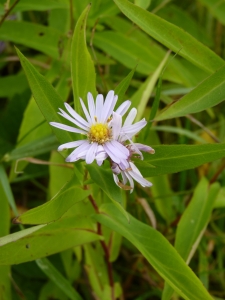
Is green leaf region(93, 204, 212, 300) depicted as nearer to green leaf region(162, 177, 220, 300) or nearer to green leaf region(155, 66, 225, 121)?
green leaf region(162, 177, 220, 300)

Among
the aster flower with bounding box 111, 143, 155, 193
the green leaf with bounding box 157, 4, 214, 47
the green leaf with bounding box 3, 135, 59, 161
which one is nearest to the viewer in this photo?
the aster flower with bounding box 111, 143, 155, 193

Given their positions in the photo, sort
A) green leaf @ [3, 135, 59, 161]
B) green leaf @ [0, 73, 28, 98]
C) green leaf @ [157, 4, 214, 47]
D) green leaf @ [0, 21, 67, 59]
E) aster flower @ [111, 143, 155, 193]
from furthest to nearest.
Result: green leaf @ [157, 4, 214, 47] → green leaf @ [0, 73, 28, 98] → green leaf @ [0, 21, 67, 59] → green leaf @ [3, 135, 59, 161] → aster flower @ [111, 143, 155, 193]

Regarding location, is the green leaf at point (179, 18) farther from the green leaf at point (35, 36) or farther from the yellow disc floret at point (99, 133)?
the yellow disc floret at point (99, 133)

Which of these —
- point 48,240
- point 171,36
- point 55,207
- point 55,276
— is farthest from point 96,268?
point 171,36

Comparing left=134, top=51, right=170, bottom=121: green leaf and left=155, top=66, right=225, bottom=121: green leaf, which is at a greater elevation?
left=134, top=51, right=170, bottom=121: green leaf

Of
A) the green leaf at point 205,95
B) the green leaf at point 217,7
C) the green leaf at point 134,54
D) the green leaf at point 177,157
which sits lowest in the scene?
the green leaf at point 177,157

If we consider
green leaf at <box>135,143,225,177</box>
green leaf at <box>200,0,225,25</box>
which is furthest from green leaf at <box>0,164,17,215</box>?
green leaf at <box>200,0,225,25</box>

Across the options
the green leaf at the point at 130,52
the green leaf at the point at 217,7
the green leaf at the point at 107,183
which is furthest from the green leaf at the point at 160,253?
the green leaf at the point at 217,7

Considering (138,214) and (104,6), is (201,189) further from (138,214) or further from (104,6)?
(104,6)
